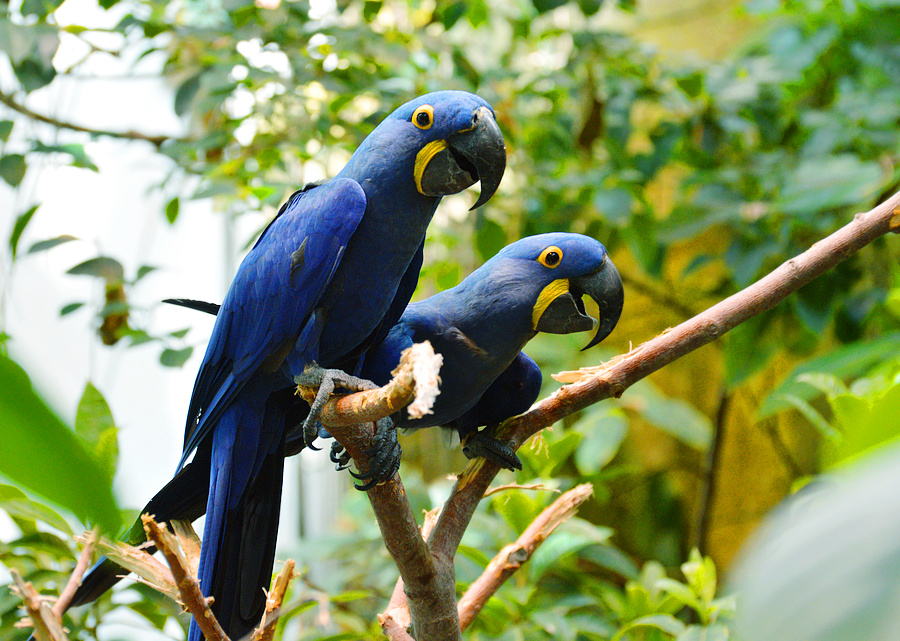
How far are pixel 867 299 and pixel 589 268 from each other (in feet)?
3.90

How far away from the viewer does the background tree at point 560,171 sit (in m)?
1.16

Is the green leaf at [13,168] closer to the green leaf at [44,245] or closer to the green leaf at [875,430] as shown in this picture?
the green leaf at [44,245]

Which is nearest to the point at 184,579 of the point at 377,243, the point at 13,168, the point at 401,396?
the point at 401,396

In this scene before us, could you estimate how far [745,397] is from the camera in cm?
244

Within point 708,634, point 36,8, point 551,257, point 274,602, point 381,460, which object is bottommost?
point 708,634

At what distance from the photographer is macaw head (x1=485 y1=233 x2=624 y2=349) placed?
0.71 meters

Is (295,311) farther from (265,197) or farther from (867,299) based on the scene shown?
(867,299)

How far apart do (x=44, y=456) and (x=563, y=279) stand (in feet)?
1.99

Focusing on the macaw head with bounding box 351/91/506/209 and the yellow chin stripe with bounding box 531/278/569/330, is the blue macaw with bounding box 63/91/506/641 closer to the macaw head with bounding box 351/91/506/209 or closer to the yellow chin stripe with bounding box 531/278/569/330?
the macaw head with bounding box 351/91/506/209

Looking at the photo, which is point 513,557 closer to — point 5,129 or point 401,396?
point 401,396

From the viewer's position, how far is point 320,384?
628 millimetres

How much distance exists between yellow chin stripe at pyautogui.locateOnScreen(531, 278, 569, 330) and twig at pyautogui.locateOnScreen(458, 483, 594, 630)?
32 centimetres

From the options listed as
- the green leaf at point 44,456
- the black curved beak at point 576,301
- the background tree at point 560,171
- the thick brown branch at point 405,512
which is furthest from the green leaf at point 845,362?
the green leaf at point 44,456

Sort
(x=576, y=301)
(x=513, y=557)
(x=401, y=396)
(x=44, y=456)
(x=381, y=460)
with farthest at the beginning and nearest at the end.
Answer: (x=513, y=557), (x=576, y=301), (x=381, y=460), (x=401, y=396), (x=44, y=456)
